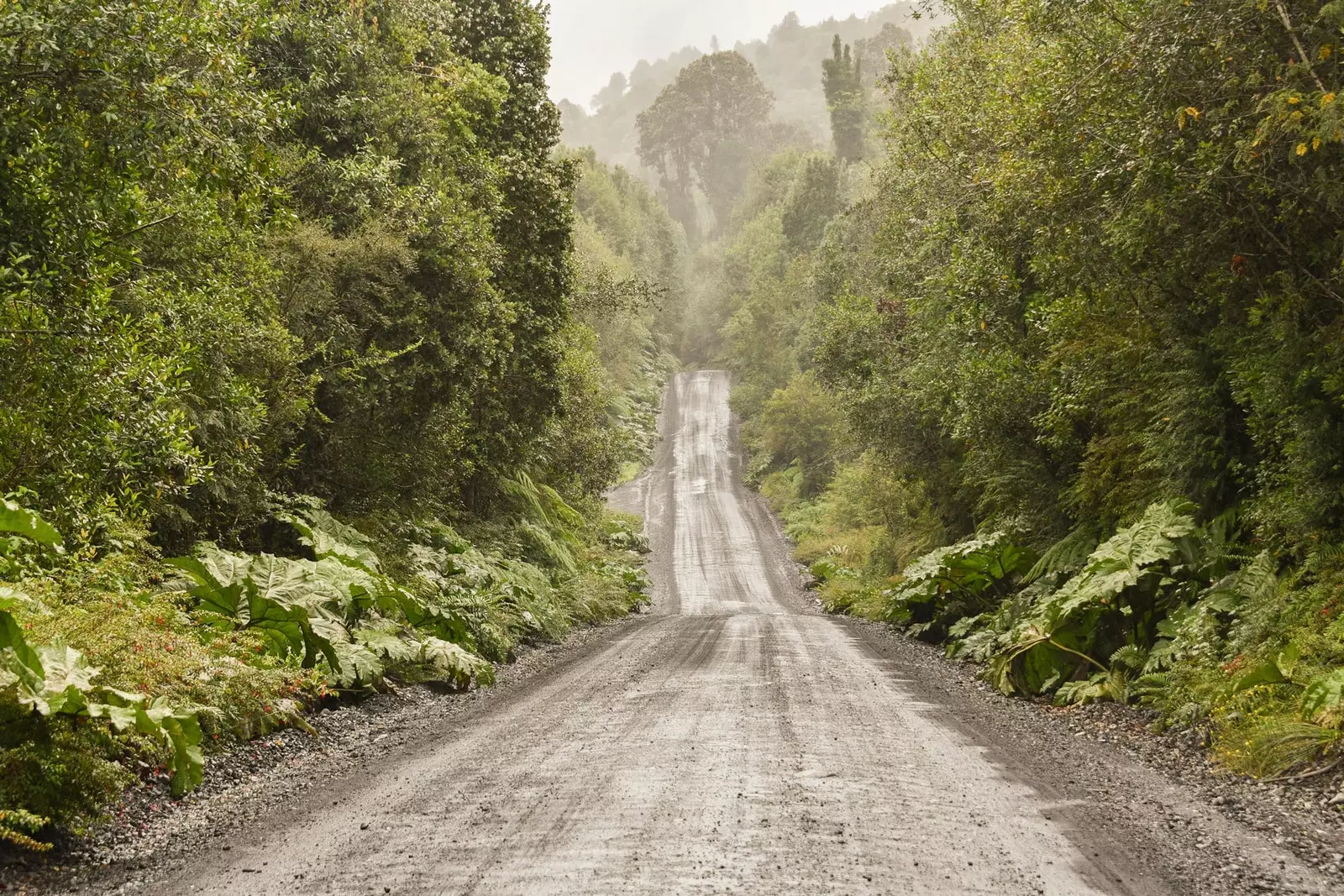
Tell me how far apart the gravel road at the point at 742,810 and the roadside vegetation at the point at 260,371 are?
3.57ft

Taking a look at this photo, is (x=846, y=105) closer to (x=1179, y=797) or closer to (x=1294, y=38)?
(x=1294, y=38)

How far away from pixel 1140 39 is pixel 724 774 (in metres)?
7.23

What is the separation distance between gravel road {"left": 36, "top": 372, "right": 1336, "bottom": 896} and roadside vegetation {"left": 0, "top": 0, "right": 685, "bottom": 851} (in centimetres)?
109

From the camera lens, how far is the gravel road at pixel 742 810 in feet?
12.8

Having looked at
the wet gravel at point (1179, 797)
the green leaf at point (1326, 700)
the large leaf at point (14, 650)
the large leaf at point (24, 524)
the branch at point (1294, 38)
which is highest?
the branch at point (1294, 38)

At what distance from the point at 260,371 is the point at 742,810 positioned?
27.7 feet

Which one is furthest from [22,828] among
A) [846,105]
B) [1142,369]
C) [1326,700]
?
[846,105]

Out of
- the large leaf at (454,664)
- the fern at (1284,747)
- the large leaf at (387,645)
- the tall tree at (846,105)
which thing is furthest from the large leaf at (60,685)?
the tall tree at (846,105)

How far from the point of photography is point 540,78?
2008 cm

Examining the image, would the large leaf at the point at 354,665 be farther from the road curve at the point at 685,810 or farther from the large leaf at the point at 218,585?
the road curve at the point at 685,810

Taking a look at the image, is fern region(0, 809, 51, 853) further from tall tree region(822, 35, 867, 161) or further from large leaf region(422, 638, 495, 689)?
tall tree region(822, 35, 867, 161)

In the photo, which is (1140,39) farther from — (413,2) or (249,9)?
(413,2)

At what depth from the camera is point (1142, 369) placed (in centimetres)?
1059

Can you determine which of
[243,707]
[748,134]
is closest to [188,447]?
[243,707]
